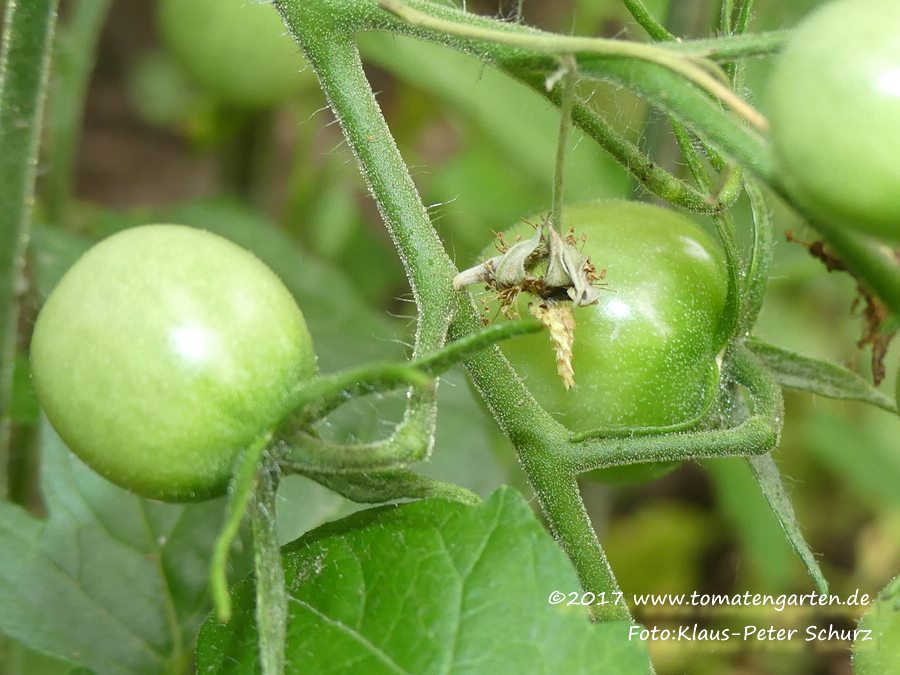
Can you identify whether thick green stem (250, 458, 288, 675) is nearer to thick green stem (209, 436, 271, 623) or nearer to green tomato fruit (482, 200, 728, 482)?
thick green stem (209, 436, 271, 623)

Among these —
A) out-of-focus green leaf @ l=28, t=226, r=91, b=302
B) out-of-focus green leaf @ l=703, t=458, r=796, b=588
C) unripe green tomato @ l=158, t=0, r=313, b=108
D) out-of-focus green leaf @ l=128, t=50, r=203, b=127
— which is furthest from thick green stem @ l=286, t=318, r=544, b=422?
out-of-focus green leaf @ l=128, t=50, r=203, b=127

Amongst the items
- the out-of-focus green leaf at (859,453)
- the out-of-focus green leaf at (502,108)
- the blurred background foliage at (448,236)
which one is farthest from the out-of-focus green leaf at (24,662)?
the out-of-focus green leaf at (859,453)

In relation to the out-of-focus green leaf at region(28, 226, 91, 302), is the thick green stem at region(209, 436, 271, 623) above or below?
below

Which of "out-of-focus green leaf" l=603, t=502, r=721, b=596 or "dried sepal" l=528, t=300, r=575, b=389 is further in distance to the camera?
"out-of-focus green leaf" l=603, t=502, r=721, b=596

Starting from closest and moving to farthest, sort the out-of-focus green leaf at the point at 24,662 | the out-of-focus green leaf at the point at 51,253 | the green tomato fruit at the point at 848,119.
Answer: the green tomato fruit at the point at 848,119
the out-of-focus green leaf at the point at 24,662
the out-of-focus green leaf at the point at 51,253

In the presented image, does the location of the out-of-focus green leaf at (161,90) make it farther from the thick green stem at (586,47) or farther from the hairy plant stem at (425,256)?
the thick green stem at (586,47)

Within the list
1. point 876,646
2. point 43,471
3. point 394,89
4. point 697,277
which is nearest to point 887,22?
point 697,277
